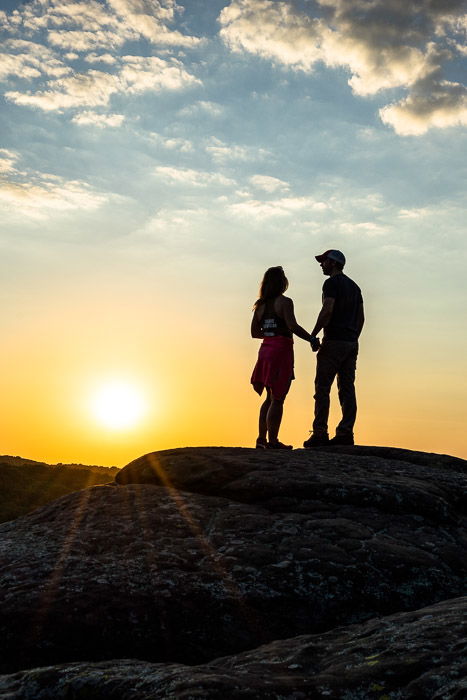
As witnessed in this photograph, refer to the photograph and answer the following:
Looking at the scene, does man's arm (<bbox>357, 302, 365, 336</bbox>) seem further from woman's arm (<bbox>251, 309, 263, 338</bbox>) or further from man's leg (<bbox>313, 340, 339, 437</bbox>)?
woman's arm (<bbox>251, 309, 263, 338</bbox>)

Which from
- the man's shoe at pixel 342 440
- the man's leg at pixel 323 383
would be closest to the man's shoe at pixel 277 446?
the man's leg at pixel 323 383

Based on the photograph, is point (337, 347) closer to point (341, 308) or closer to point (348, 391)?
point (341, 308)

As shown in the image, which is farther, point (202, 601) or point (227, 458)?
point (227, 458)

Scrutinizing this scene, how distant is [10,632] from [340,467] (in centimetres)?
567

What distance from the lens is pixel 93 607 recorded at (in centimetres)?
668

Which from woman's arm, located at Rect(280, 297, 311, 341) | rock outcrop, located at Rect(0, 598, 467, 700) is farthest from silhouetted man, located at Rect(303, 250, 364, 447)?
rock outcrop, located at Rect(0, 598, 467, 700)

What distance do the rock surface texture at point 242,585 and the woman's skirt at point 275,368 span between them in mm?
2532

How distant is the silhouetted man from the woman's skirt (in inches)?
23.2

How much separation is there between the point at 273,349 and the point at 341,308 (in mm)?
1632

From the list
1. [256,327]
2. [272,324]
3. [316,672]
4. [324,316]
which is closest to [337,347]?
[324,316]

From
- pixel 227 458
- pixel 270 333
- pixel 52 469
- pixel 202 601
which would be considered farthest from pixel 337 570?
pixel 52 469

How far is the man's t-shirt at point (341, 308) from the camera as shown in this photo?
44.1 feet

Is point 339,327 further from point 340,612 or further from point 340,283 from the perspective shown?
point 340,612

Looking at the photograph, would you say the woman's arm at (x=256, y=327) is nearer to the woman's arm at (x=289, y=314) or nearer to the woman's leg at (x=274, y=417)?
the woman's arm at (x=289, y=314)
